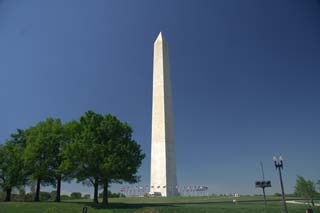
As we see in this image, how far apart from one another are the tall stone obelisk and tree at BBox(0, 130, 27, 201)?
2285 cm

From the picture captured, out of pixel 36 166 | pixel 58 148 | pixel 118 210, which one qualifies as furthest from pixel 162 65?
pixel 118 210

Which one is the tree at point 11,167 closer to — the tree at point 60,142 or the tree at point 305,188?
the tree at point 60,142

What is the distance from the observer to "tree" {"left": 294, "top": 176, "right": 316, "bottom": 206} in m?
40.5

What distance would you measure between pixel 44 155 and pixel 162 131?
2217cm

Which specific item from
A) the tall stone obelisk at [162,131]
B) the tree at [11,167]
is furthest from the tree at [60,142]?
the tall stone obelisk at [162,131]

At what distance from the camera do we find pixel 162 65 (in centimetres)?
5803

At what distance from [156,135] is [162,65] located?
Result: 556 inches

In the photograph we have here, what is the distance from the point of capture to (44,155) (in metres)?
41.6

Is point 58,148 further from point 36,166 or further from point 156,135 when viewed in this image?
point 156,135

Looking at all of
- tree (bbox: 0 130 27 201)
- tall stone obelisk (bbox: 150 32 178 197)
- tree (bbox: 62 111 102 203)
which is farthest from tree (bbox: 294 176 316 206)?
tree (bbox: 0 130 27 201)

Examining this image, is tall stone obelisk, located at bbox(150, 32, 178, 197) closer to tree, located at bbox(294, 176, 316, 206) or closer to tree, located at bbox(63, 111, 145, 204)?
tree, located at bbox(63, 111, 145, 204)

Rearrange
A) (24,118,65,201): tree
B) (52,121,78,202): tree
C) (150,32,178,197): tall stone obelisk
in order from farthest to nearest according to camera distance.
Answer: (150,32,178,197): tall stone obelisk < (24,118,65,201): tree < (52,121,78,202): tree

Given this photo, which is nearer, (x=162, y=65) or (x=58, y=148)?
(x=58, y=148)

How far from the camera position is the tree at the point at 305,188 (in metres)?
40.5
